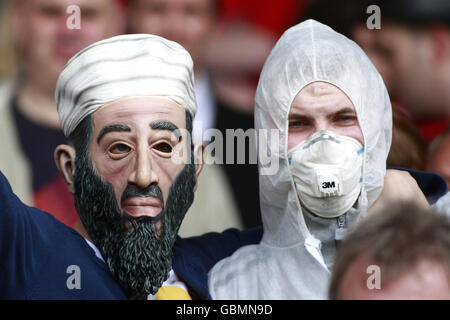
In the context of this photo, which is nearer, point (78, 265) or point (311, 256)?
point (78, 265)

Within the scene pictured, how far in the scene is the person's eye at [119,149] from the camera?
3.73 m

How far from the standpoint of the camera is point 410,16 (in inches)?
214

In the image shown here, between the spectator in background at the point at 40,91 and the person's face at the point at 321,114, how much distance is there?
158 cm

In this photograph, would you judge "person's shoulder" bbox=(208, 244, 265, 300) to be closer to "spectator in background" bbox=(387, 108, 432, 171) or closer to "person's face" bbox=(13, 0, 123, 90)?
"spectator in background" bbox=(387, 108, 432, 171)

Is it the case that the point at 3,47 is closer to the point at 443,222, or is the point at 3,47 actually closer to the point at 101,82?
the point at 101,82

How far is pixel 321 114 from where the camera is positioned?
3.81 meters

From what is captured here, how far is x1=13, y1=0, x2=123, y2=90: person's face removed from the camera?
16.4 ft

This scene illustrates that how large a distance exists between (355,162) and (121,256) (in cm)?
103

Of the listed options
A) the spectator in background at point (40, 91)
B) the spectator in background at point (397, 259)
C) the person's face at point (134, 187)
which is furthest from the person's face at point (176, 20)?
the spectator in background at point (397, 259)

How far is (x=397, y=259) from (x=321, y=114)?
5.45 feet

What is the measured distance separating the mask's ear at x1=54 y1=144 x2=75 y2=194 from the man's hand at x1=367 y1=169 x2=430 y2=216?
50.1 inches

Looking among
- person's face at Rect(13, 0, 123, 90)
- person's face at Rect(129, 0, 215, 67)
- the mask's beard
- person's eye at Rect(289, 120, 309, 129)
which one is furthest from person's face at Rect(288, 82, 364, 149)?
person's face at Rect(13, 0, 123, 90)

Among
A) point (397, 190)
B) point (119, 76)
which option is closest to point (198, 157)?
point (119, 76)

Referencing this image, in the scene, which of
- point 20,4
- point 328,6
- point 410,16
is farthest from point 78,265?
point 410,16
